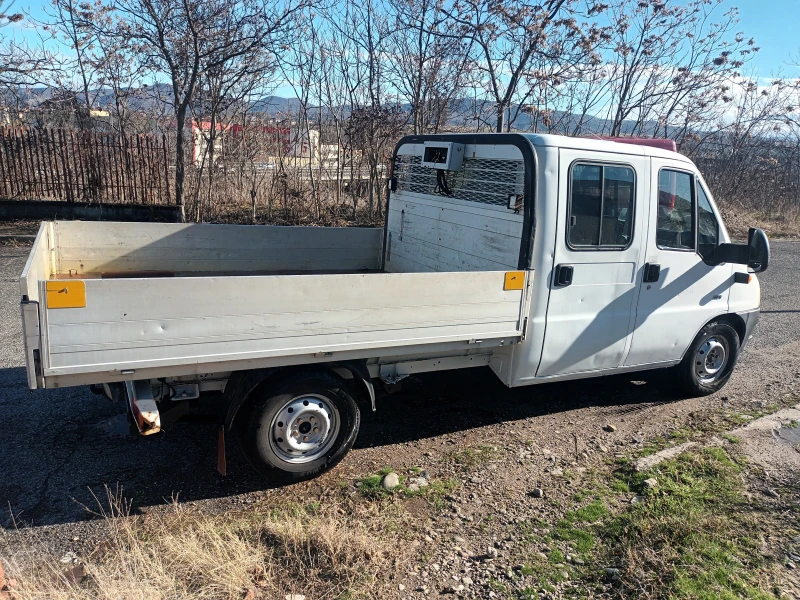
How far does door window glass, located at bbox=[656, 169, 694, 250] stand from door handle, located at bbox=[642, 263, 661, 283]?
174mm

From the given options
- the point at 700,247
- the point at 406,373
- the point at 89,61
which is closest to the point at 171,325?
the point at 406,373

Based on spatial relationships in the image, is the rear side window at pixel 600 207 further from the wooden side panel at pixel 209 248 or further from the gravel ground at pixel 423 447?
the wooden side panel at pixel 209 248

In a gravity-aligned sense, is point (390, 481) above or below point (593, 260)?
below

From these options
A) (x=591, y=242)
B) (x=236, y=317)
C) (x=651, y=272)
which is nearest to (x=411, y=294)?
(x=236, y=317)

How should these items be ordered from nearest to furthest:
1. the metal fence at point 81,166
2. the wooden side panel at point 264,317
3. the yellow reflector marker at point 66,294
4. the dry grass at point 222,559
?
the dry grass at point 222,559
the yellow reflector marker at point 66,294
the wooden side panel at point 264,317
the metal fence at point 81,166

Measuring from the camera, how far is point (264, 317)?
3.44 meters

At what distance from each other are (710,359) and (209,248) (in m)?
4.86

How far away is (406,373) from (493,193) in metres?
1.54

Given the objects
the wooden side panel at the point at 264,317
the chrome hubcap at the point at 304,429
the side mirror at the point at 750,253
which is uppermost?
the side mirror at the point at 750,253

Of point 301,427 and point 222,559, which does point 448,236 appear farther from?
point 222,559

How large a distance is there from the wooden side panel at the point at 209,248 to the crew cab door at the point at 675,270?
262 centimetres

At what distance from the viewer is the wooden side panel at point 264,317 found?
10.0ft

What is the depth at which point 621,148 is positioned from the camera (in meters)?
4.67

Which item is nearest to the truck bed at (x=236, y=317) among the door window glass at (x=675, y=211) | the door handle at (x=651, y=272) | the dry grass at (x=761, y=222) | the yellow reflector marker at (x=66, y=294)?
the yellow reflector marker at (x=66, y=294)
